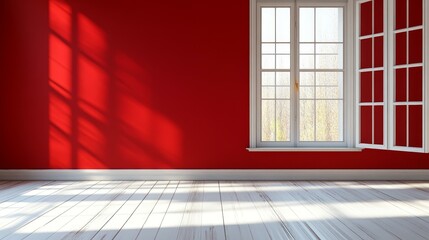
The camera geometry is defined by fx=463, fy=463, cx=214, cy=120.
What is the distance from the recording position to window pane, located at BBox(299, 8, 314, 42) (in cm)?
619

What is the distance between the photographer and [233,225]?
12.0 feet

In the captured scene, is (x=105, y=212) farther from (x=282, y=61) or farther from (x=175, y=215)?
(x=282, y=61)

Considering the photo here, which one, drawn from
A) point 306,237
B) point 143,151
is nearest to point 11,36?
point 143,151

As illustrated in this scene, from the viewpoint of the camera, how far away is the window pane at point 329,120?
6195mm

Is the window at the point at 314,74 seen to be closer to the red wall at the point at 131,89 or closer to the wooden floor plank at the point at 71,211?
the red wall at the point at 131,89

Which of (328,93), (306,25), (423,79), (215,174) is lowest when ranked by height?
(215,174)

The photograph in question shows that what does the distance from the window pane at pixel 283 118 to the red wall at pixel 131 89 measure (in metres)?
0.32

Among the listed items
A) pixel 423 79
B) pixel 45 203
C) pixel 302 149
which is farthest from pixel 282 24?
pixel 45 203

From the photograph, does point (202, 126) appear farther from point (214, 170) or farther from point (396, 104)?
point (396, 104)

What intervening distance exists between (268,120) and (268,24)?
1283mm

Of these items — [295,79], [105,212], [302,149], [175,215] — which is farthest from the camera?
[295,79]

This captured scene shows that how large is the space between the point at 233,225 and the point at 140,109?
2853 millimetres

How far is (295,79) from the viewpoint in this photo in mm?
6160

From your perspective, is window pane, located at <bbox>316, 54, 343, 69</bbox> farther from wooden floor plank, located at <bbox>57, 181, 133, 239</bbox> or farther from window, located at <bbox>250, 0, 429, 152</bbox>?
wooden floor plank, located at <bbox>57, 181, 133, 239</bbox>
